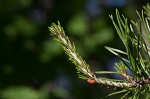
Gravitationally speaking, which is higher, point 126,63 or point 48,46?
point 48,46

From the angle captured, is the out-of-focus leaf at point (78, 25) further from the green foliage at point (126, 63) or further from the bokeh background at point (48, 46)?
the green foliage at point (126, 63)

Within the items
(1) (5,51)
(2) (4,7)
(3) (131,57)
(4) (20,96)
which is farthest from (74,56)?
(2) (4,7)

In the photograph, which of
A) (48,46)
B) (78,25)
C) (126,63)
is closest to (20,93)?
(48,46)

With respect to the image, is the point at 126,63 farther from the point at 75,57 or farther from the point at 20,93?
the point at 20,93

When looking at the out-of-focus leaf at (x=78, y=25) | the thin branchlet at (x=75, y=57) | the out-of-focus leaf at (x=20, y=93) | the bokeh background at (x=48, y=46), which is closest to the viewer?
the thin branchlet at (x=75, y=57)

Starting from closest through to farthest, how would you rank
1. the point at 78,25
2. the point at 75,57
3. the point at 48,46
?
the point at 75,57 → the point at 48,46 → the point at 78,25

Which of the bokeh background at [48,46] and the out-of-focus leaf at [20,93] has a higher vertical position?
the bokeh background at [48,46]

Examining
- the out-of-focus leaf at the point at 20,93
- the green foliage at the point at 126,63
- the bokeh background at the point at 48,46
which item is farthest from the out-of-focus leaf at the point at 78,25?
the green foliage at the point at 126,63

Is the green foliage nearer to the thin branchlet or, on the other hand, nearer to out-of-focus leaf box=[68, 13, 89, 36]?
the thin branchlet
